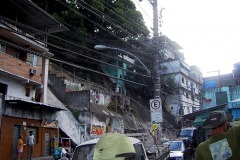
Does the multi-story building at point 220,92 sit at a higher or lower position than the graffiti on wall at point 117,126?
higher

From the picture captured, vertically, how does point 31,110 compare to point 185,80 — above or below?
below

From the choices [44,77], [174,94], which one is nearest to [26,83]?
[44,77]

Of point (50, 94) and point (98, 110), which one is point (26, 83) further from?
point (98, 110)

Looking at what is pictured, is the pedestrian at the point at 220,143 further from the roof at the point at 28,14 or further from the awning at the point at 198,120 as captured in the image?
the roof at the point at 28,14

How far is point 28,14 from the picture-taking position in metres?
22.4

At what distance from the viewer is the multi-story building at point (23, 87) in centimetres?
1809

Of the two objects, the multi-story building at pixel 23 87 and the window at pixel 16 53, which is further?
the window at pixel 16 53

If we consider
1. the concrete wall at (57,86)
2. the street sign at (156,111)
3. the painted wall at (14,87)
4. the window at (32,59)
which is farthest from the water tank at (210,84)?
the street sign at (156,111)

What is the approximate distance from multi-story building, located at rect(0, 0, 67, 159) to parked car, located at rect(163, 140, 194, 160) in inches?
374

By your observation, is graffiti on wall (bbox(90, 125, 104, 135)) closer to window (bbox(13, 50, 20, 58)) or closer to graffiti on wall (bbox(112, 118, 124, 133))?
graffiti on wall (bbox(112, 118, 124, 133))

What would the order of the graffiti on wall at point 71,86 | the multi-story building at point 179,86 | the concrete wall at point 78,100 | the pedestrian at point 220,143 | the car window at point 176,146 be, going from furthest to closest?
the multi-story building at point 179,86 → the graffiti on wall at point 71,86 → the concrete wall at point 78,100 → the car window at point 176,146 → the pedestrian at point 220,143

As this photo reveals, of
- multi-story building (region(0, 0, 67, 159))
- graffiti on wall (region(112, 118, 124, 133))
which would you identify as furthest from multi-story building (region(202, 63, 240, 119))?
multi-story building (region(0, 0, 67, 159))

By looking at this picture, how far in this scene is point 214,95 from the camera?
1379 inches

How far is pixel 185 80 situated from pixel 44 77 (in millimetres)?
33901
